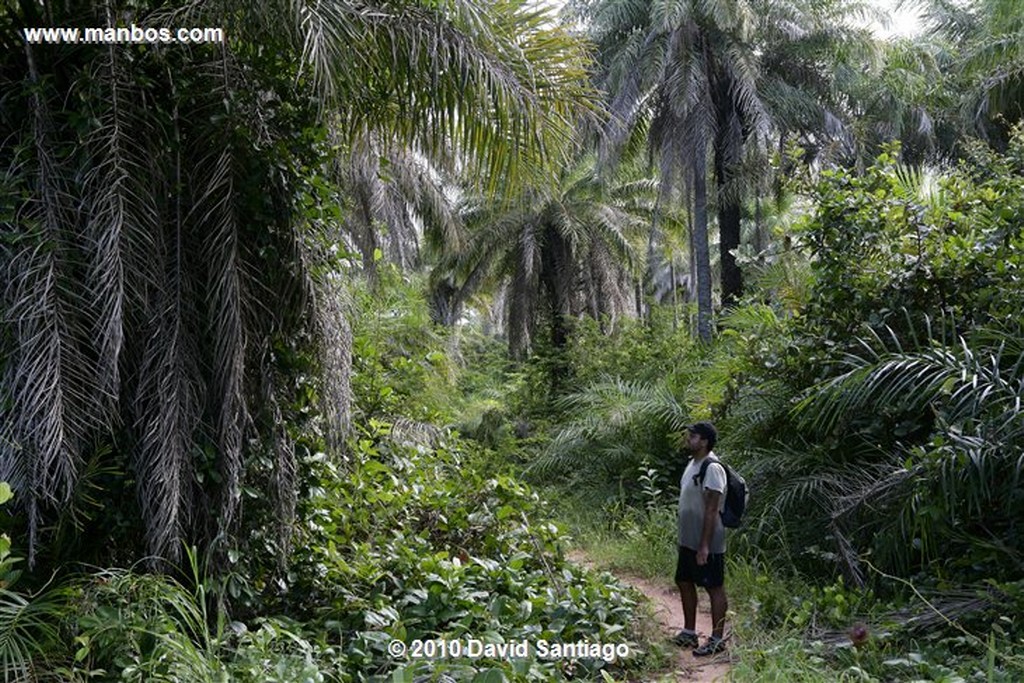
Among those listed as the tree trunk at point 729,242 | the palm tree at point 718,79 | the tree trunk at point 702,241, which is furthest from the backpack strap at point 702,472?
the tree trunk at point 702,241

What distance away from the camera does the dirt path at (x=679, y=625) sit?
230 inches

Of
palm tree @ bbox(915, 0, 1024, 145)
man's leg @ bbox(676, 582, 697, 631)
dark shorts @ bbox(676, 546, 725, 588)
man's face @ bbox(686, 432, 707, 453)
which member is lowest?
man's leg @ bbox(676, 582, 697, 631)

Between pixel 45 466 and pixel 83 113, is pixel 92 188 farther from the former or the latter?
pixel 45 466

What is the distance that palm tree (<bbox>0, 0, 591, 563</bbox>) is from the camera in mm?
4805

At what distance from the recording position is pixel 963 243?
7.60 metres

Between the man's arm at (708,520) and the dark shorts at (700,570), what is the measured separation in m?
0.13

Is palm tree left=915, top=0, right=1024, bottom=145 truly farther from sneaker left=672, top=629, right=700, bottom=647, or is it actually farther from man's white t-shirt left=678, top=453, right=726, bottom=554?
sneaker left=672, top=629, right=700, bottom=647

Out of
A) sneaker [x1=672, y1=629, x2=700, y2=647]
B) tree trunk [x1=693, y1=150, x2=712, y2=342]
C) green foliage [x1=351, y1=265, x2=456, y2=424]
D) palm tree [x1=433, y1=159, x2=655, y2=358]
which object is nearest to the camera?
sneaker [x1=672, y1=629, x2=700, y2=647]

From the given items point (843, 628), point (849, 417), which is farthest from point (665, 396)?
point (843, 628)

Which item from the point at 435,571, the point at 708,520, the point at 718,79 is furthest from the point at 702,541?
the point at 718,79

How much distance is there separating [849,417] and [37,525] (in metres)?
6.34

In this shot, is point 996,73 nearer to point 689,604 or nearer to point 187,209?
point 689,604

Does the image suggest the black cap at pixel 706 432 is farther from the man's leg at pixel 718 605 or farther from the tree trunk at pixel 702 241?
the tree trunk at pixel 702 241

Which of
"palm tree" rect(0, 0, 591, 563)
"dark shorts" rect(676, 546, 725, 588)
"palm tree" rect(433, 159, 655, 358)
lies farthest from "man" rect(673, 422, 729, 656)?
"palm tree" rect(433, 159, 655, 358)
